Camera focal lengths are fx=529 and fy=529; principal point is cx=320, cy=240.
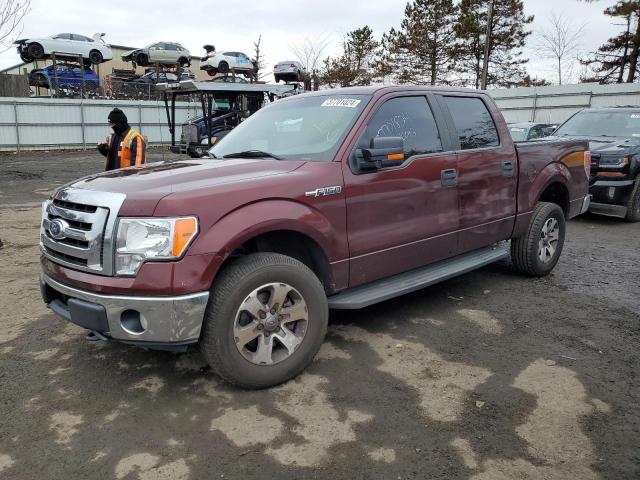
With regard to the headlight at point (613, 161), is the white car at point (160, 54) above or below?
above

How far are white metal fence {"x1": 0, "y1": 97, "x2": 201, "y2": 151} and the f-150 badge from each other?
23.3 meters


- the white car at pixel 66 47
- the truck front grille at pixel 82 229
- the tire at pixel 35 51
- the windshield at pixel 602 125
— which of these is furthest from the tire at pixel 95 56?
the truck front grille at pixel 82 229

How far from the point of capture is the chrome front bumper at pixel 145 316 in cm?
288

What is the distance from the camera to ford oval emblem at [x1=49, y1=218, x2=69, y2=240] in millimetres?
3191

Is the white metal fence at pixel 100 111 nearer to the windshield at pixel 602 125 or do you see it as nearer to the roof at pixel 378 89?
the windshield at pixel 602 125

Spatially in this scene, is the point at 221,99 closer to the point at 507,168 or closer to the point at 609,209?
the point at 609,209

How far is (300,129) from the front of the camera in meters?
4.08

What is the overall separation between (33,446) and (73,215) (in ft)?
4.21

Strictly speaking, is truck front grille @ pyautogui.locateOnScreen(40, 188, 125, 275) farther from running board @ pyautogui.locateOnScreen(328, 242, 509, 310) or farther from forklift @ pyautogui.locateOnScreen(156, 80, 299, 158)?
forklift @ pyautogui.locateOnScreen(156, 80, 299, 158)

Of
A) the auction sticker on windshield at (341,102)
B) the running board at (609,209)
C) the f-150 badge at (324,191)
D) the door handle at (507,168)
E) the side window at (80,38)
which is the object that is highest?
the side window at (80,38)

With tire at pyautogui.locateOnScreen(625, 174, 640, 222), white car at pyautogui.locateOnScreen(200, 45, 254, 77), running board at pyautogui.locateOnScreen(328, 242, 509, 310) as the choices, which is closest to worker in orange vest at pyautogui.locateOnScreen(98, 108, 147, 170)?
running board at pyautogui.locateOnScreen(328, 242, 509, 310)

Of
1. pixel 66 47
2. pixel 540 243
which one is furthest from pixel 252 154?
pixel 66 47

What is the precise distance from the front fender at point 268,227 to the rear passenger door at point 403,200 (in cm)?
18

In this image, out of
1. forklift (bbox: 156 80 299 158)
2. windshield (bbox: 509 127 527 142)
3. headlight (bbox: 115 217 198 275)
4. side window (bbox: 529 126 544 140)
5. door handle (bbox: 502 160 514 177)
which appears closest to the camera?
headlight (bbox: 115 217 198 275)
